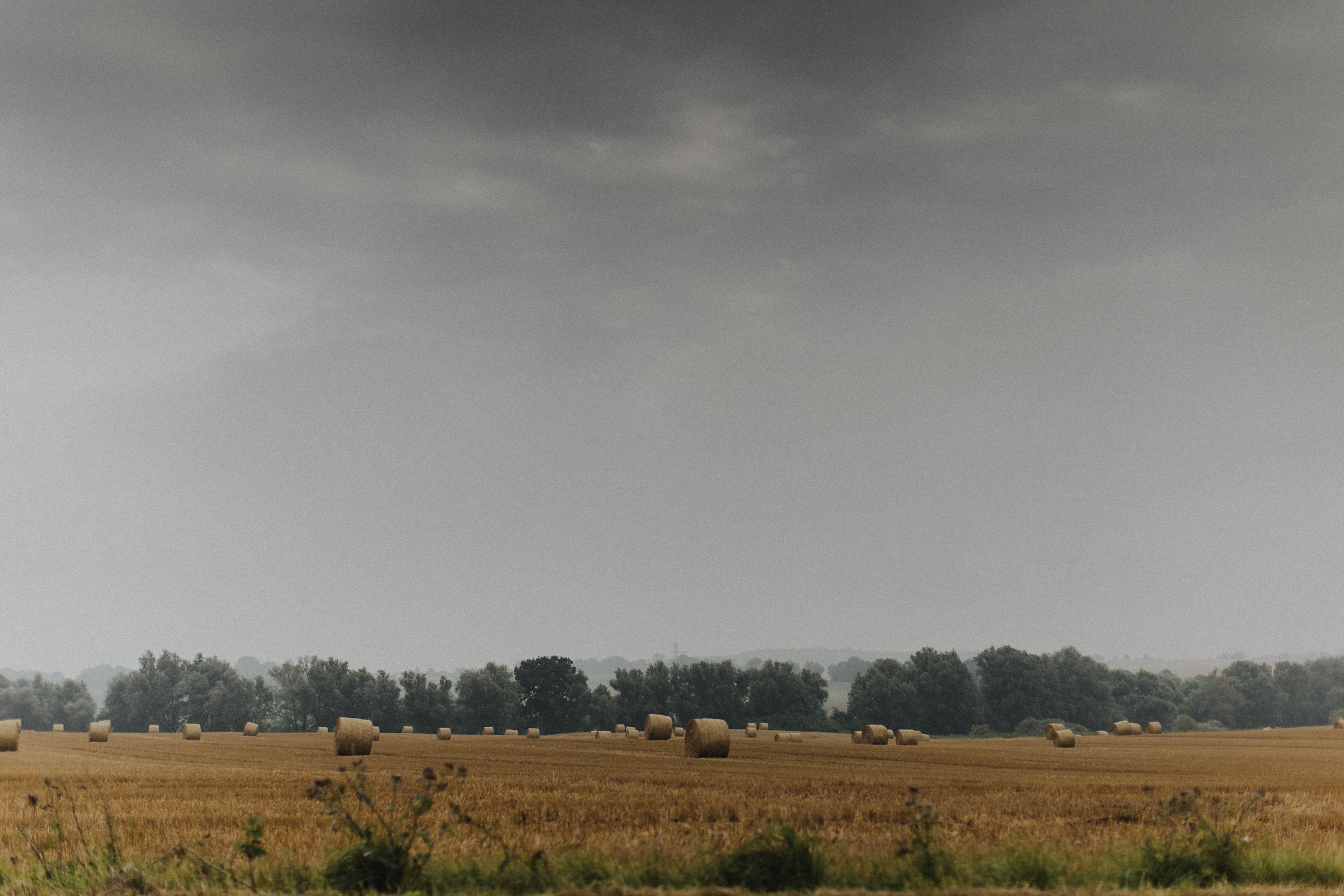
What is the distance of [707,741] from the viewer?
1252 inches

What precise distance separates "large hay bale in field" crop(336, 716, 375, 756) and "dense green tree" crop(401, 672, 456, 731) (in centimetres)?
8839

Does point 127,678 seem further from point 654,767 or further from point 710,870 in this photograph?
point 710,870

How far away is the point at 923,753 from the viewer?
39531mm

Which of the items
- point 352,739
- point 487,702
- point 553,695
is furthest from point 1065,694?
point 352,739

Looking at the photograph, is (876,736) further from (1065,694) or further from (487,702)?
(1065,694)

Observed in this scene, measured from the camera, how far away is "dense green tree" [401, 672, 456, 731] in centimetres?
11744

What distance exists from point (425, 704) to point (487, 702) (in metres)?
8.28

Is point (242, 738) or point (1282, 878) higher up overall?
point (1282, 878)

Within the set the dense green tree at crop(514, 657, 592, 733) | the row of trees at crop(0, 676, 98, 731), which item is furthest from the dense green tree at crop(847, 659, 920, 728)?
the row of trees at crop(0, 676, 98, 731)

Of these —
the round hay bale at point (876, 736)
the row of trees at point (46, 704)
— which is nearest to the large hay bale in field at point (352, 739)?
the round hay bale at point (876, 736)

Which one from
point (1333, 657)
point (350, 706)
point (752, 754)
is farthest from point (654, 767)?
point (1333, 657)

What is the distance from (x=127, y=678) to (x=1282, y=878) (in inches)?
5775

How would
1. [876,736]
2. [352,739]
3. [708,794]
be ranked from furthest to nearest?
[876,736], [352,739], [708,794]

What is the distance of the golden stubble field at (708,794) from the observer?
1088 centimetres
